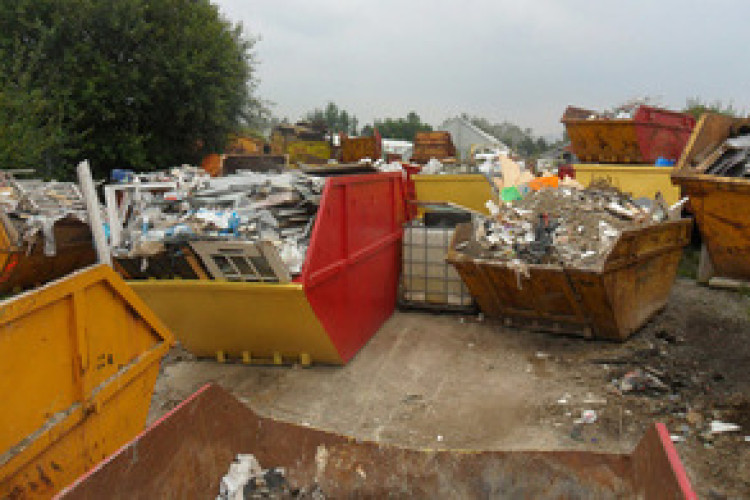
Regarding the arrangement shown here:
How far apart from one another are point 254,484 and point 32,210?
578 centimetres

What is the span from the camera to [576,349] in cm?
488

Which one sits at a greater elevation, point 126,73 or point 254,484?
point 126,73

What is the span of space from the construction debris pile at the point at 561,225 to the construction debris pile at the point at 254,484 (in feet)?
9.16

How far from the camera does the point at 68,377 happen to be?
2.17 meters

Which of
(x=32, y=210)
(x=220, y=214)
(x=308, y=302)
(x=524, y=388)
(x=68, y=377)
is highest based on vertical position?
(x=220, y=214)

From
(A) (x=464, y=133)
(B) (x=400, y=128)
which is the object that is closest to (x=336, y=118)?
(B) (x=400, y=128)

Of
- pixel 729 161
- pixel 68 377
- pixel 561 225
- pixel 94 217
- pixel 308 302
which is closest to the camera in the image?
pixel 68 377

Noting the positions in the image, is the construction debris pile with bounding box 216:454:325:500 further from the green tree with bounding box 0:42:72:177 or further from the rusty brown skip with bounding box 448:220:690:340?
the green tree with bounding box 0:42:72:177

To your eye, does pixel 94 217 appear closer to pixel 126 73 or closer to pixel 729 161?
pixel 729 161

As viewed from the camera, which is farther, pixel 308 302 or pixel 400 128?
pixel 400 128

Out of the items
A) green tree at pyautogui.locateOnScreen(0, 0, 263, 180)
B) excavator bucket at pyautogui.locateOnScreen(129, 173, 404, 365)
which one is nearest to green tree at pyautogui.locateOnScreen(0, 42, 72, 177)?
green tree at pyautogui.locateOnScreen(0, 0, 263, 180)

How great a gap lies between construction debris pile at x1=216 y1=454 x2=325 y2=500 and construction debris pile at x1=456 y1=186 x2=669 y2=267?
2.79m

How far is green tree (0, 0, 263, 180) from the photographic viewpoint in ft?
42.0

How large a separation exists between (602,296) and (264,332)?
280 cm
